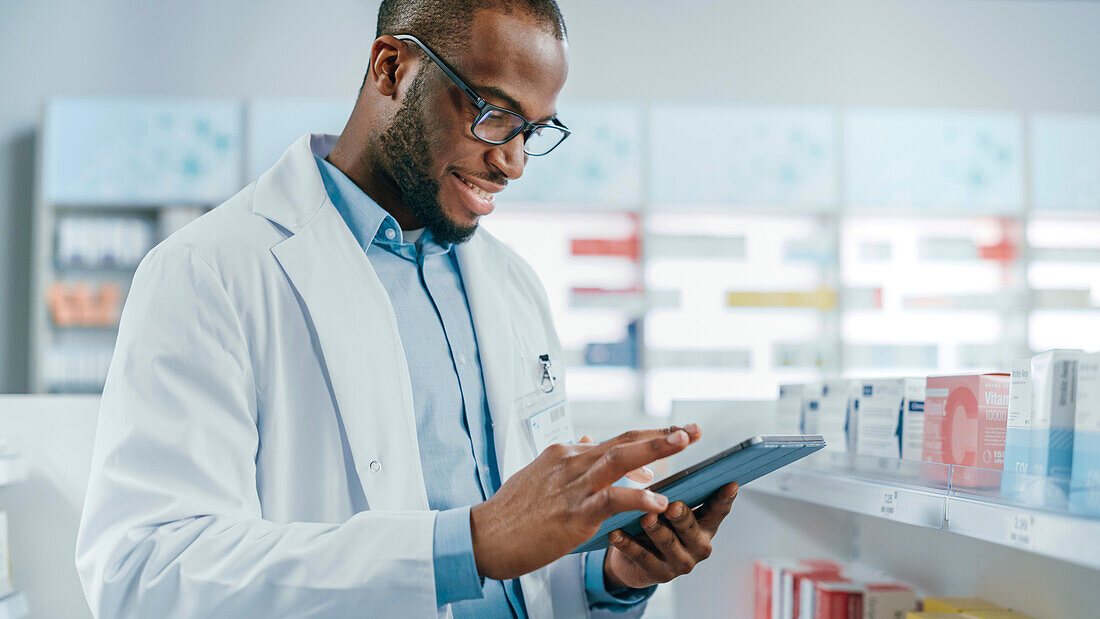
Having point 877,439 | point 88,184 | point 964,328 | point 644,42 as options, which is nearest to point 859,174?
point 964,328

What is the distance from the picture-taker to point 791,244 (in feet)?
14.8

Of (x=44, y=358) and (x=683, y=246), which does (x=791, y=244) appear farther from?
(x=44, y=358)

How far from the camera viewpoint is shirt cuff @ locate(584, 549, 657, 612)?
1.32 metres

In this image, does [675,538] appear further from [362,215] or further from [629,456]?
[362,215]

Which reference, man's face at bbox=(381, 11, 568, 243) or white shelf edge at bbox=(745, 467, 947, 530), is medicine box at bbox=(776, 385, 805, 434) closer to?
white shelf edge at bbox=(745, 467, 947, 530)

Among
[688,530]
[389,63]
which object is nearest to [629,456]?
[688,530]

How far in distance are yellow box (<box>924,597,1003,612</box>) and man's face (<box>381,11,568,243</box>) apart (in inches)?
38.4

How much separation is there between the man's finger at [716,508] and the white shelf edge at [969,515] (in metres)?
0.25

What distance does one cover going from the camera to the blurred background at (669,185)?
14.2 feet

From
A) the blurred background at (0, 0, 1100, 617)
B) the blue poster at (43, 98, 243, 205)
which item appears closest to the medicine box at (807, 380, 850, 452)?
the blurred background at (0, 0, 1100, 617)

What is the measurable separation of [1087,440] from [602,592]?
28.6 inches

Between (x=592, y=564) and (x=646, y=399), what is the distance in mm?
3044

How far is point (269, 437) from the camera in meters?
1.08

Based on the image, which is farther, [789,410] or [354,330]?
[789,410]
